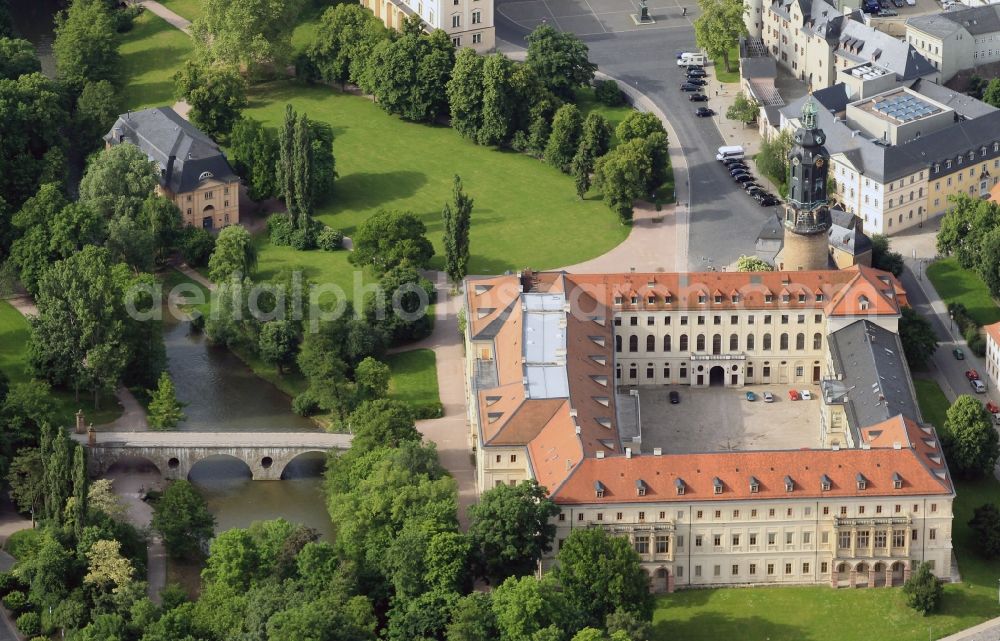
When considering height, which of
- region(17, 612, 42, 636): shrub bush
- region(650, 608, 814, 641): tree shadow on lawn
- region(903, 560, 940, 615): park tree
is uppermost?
region(903, 560, 940, 615): park tree

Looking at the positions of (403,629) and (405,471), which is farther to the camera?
(405,471)

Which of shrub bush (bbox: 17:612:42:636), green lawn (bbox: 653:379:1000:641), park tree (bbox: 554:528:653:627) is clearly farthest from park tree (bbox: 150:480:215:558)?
green lawn (bbox: 653:379:1000:641)

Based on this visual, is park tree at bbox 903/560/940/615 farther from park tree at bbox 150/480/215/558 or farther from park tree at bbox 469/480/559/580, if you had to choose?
park tree at bbox 150/480/215/558

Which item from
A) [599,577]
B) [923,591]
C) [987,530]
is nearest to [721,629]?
[599,577]

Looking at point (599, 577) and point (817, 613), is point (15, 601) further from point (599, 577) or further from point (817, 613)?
point (817, 613)

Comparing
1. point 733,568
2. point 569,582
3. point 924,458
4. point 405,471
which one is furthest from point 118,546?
point 924,458

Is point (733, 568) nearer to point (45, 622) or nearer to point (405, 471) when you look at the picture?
point (405, 471)
